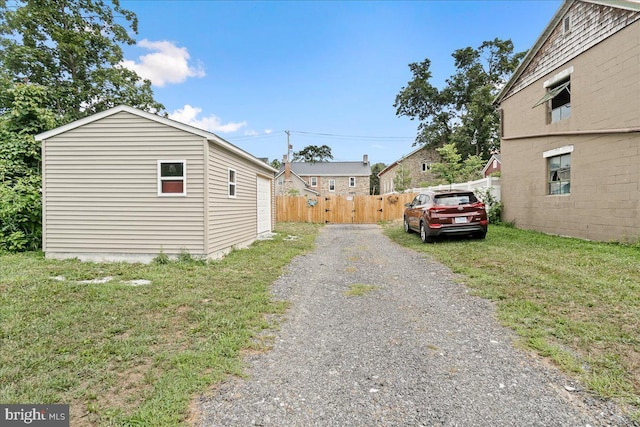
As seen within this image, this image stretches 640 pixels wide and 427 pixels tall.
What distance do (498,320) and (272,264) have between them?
188 inches

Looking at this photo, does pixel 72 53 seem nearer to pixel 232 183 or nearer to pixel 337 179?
pixel 232 183

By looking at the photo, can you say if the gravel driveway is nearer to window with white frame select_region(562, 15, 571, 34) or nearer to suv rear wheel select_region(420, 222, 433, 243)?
suv rear wheel select_region(420, 222, 433, 243)

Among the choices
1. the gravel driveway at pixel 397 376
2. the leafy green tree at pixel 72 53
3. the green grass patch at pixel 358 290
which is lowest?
the gravel driveway at pixel 397 376

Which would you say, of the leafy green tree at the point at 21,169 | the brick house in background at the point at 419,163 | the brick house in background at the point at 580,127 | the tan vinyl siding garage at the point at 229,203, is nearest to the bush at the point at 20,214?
the leafy green tree at the point at 21,169

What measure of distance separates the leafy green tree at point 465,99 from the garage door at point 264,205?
25.8 meters

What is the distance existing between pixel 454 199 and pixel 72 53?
21698 millimetres

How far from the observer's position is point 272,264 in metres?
→ 7.35

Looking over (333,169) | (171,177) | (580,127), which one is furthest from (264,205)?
(333,169)

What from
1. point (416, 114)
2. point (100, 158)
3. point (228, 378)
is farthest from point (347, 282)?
point (416, 114)

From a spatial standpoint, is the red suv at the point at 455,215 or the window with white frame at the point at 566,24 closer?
the red suv at the point at 455,215

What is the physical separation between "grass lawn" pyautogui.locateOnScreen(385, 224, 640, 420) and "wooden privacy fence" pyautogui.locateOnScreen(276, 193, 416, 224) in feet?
41.5

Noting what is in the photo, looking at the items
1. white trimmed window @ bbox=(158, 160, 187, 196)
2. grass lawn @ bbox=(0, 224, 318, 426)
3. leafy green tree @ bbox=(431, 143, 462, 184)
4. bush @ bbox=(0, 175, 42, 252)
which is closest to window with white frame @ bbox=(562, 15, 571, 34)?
grass lawn @ bbox=(0, 224, 318, 426)

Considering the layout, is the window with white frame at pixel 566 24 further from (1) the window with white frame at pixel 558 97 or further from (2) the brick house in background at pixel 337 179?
(2) the brick house in background at pixel 337 179

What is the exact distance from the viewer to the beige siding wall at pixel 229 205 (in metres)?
7.90
